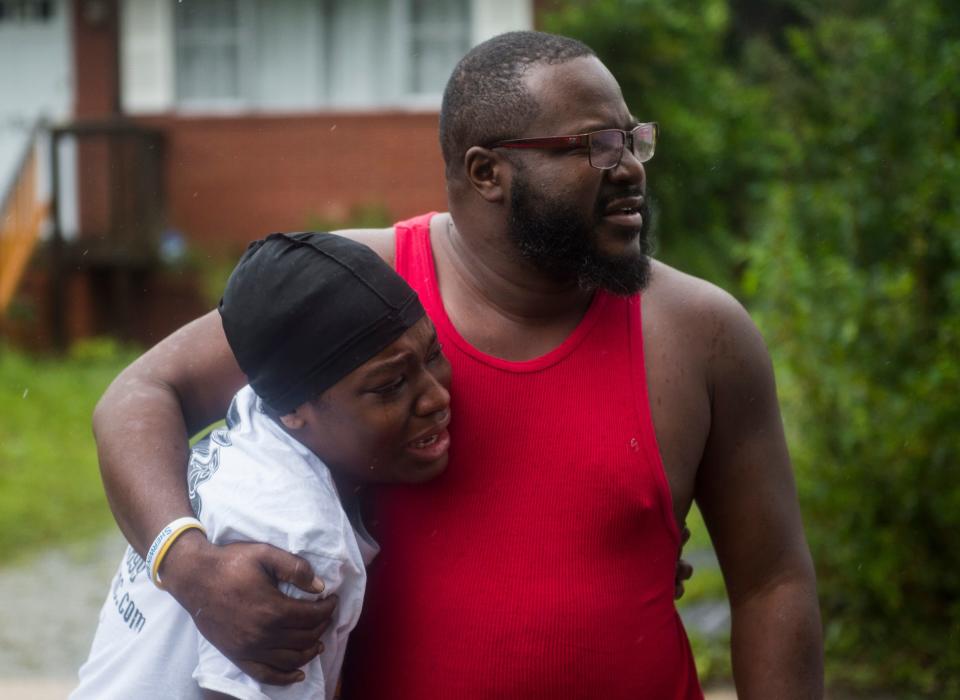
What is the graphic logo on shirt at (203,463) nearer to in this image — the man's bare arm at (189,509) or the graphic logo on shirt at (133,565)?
the man's bare arm at (189,509)

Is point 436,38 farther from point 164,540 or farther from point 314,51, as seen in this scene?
point 164,540

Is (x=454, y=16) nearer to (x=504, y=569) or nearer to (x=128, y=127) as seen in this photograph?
(x=128, y=127)

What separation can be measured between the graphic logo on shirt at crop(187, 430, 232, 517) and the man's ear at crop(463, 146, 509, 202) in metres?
0.63

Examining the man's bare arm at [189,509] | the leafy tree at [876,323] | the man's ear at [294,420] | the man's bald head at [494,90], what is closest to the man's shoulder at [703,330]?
the man's bald head at [494,90]

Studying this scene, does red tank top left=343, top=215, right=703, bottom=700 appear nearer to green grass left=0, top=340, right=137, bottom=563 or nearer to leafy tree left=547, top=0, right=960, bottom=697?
leafy tree left=547, top=0, right=960, bottom=697

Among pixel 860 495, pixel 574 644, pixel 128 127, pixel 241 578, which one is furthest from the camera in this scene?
pixel 128 127

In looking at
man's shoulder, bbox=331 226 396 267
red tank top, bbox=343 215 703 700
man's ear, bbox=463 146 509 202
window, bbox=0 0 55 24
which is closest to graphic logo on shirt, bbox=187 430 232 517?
red tank top, bbox=343 215 703 700

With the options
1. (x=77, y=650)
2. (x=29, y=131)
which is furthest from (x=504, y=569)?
(x=29, y=131)

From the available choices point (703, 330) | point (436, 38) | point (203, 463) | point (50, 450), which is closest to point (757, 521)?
point (703, 330)

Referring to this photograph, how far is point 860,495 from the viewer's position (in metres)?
5.25

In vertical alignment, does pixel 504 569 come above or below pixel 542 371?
below

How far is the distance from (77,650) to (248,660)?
179 inches

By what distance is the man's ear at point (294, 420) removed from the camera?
2248 millimetres

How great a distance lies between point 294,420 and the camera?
225 cm
